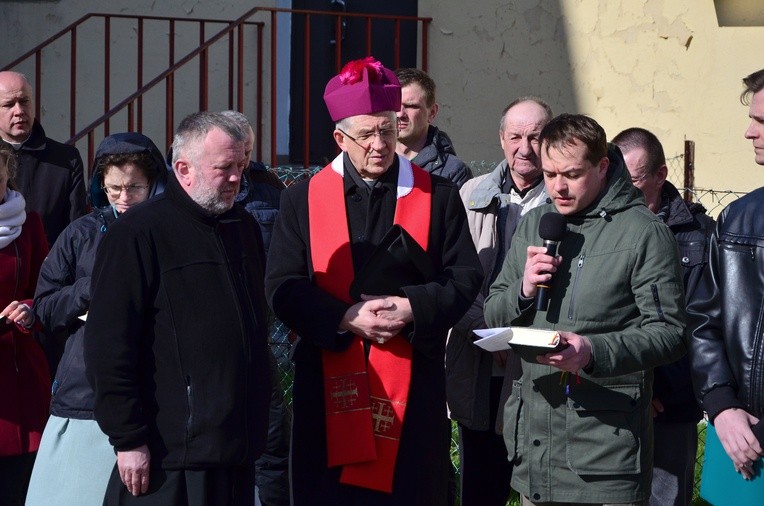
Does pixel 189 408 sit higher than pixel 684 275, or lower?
lower

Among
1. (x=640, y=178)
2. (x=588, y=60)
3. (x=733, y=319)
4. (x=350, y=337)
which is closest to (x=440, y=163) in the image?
(x=640, y=178)

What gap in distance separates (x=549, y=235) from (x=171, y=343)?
1250mm

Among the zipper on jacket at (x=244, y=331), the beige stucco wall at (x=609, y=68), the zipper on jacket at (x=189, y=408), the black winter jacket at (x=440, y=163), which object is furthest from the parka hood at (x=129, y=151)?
the beige stucco wall at (x=609, y=68)

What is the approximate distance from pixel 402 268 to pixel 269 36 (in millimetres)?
4973

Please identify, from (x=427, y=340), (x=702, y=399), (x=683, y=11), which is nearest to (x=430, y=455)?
(x=427, y=340)

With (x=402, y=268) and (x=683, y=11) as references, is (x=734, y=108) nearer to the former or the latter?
(x=683, y=11)

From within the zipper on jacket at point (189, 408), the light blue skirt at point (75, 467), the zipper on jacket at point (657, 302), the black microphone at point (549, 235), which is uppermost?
the black microphone at point (549, 235)

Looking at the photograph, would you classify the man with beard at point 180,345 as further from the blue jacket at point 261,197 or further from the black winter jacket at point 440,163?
the black winter jacket at point 440,163

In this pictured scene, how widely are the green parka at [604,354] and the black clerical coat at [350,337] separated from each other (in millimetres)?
311

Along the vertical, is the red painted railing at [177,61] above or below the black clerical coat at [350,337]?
above

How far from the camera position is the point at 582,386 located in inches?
152

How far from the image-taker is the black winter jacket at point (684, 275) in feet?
14.7

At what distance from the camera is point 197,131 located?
3922 millimetres

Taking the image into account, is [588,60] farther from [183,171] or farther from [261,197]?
[183,171]
